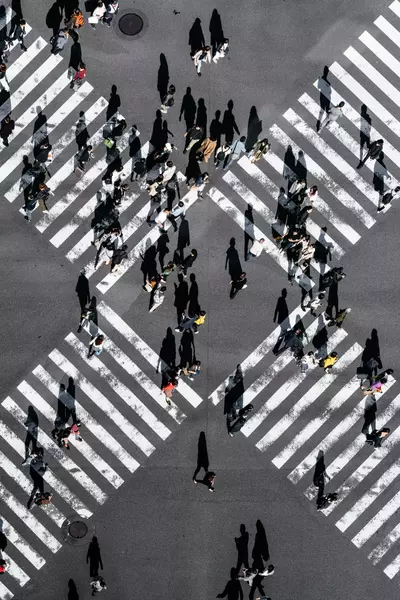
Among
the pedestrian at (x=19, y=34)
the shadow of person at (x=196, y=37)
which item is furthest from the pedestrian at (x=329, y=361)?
the pedestrian at (x=19, y=34)

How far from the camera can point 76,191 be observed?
34188mm

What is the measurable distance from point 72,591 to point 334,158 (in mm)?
19710

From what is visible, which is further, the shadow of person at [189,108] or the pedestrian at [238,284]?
the shadow of person at [189,108]

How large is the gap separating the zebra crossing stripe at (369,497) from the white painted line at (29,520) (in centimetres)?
1110

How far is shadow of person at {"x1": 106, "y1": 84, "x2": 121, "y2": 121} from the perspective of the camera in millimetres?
34188

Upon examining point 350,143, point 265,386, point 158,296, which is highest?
point 350,143

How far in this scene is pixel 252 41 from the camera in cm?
3438

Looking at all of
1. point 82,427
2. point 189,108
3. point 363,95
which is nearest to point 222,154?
point 189,108

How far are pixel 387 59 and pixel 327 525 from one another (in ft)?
60.4

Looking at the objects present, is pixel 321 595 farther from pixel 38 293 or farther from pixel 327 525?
pixel 38 293

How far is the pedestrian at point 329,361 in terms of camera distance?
3400 centimetres

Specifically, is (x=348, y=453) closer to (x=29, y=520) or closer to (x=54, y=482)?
(x=54, y=482)

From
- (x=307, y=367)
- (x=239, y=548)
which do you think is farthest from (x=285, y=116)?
(x=239, y=548)

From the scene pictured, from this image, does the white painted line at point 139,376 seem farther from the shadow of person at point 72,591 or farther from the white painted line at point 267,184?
the white painted line at point 267,184
